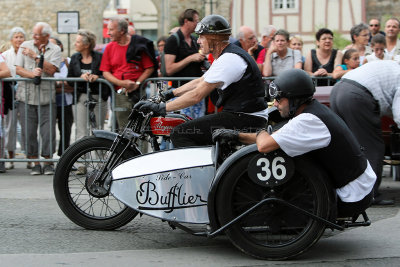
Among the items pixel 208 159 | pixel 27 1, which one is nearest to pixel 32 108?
pixel 208 159

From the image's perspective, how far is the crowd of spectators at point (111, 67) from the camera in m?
10.2

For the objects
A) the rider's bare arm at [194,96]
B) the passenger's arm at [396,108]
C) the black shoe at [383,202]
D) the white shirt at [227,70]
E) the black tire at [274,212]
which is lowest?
the black shoe at [383,202]

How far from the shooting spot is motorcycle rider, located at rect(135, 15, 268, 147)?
6.21 m

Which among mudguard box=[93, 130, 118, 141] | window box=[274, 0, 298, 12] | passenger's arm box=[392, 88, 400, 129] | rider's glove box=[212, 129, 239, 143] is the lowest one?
mudguard box=[93, 130, 118, 141]

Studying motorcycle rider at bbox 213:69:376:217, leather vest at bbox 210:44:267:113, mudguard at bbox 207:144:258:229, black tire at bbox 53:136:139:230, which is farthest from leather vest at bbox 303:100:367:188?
black tire at bbox 53:136:139:230

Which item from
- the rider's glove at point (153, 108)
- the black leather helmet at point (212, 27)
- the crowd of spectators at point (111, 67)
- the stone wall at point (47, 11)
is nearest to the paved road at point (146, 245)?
the rider's glove at point (153, 108)

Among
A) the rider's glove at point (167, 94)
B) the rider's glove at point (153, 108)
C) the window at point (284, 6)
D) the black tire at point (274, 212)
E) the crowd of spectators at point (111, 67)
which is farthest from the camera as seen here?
the window at point (284, 6)

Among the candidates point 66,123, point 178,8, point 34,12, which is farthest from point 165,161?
point 34,12

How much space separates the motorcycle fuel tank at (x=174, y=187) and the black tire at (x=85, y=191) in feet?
1.90

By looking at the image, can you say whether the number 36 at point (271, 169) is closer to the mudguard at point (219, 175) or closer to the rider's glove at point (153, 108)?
the mudguard at point (219, 175)

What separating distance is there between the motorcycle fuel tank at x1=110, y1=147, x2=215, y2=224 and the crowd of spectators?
4.02m

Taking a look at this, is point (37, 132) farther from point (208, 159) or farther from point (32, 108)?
point (208, 159)

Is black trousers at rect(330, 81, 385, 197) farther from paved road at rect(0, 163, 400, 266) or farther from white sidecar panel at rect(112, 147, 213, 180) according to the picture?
white sidecar panel at rect(112, 147, 213, 180)

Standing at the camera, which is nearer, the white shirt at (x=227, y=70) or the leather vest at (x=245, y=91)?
the white shirt at (x=227, y=70)
